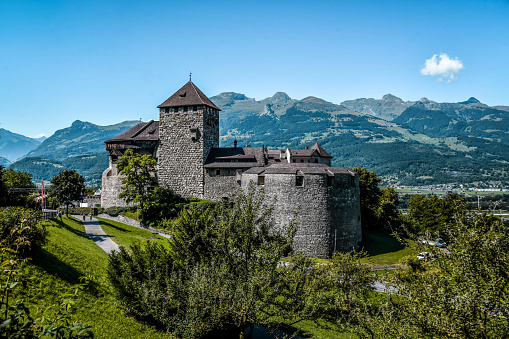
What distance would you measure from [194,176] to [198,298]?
35647mm

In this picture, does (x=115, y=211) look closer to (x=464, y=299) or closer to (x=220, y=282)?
(x=220, y=282)

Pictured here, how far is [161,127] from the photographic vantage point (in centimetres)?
4856

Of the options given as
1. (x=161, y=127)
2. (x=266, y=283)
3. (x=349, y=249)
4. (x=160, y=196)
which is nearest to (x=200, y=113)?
(x=161, y=127)

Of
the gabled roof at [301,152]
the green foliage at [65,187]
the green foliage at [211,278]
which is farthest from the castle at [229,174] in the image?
the green foliage at [211,278]

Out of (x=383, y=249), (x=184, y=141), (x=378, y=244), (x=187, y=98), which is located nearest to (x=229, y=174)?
(x=184, y=141)

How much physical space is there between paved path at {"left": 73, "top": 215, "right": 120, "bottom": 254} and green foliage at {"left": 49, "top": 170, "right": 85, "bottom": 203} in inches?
153

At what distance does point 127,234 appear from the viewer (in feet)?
123

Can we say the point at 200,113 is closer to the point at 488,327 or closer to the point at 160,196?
the point at 160,196

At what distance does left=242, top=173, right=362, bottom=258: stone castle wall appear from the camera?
1448 inches

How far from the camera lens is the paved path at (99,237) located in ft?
96.4

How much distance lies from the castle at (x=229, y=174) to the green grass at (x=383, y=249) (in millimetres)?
3195

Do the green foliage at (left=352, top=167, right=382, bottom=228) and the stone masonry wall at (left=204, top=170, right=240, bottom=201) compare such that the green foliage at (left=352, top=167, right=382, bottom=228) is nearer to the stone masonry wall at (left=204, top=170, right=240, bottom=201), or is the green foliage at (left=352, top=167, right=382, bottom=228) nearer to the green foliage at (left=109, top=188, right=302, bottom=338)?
the stone masonry wall at (left=204, top=170, right=240, bottom=201)

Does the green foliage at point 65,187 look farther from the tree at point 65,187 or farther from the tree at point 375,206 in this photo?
the tree at point 375,206

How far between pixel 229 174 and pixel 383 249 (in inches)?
894
